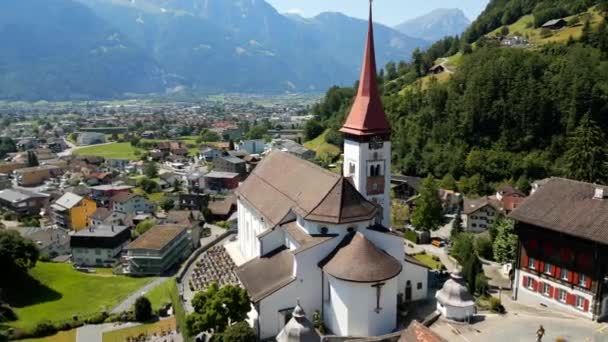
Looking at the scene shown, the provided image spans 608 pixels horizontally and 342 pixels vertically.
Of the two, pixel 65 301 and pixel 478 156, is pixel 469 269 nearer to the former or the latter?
pixel 65 301

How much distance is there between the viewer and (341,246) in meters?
33.9

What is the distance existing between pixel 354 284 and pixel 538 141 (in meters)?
61.9

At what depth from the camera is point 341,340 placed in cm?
2939

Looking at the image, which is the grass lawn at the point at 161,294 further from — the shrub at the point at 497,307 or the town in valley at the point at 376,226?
the shrub at the point at 497,307

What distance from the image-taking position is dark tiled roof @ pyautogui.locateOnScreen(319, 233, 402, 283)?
31000 mm

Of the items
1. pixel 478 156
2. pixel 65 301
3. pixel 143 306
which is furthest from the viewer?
pixel 478 156

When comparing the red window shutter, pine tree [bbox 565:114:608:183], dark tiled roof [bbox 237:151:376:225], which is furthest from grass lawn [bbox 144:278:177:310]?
pine tree [bbox 565:114:608:183]

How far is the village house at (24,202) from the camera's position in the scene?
8925cm

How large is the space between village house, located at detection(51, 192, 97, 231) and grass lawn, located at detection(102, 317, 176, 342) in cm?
4302

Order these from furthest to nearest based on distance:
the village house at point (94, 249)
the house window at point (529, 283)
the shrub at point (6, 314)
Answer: the village house at point (94, 249)
the shrub at point (6, 314)
the house window at point (529, 283)

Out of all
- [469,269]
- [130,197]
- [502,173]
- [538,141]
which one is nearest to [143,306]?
[469,269]

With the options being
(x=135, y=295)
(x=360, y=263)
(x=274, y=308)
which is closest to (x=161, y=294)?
(x=135, y=295)

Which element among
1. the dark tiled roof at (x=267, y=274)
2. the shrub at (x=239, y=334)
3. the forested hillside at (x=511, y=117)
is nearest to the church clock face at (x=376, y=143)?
the dark tiled roof at (x=267, y=274)

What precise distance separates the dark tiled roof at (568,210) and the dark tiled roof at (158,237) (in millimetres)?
38721
